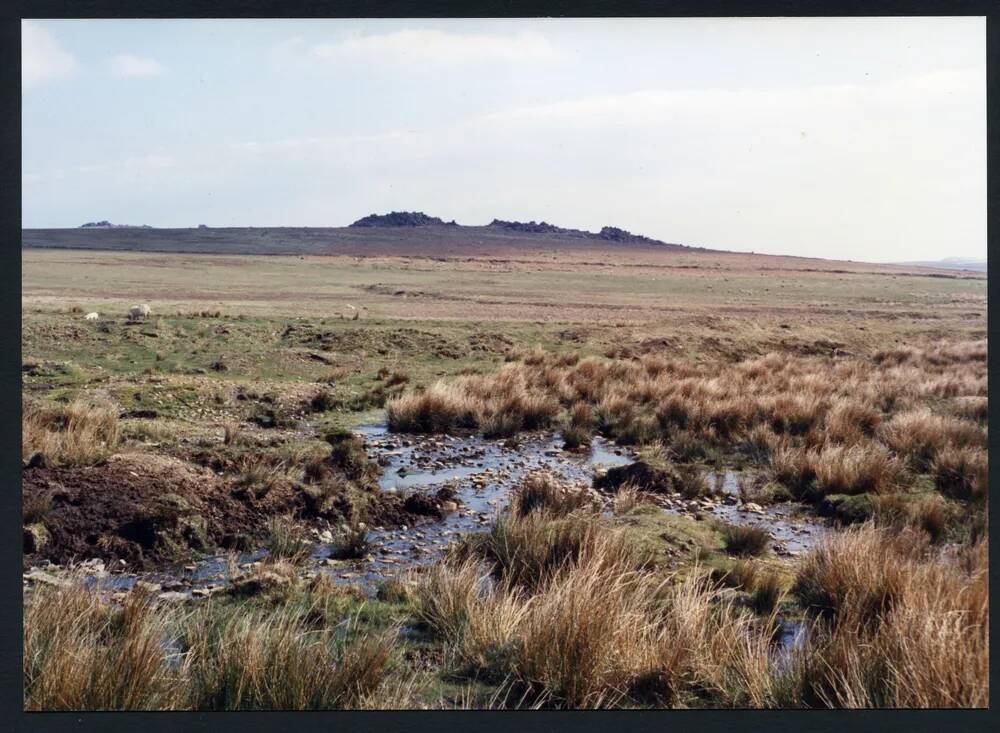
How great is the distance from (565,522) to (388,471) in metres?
3.51

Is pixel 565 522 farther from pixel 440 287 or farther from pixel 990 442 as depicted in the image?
pixel 440 287

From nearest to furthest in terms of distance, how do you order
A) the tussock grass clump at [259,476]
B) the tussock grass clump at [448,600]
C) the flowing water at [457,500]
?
1. the tussock grass clump at [448,600]
2. the flowing water at [457,500]
3. the tussock grass clump at [259,476]

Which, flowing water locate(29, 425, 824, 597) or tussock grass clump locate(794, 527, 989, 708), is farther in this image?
flowing water locate(29, 425, 824, 597)

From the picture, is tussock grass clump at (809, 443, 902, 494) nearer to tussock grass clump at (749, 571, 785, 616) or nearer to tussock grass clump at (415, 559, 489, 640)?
tussock grass clump at (749, 571, 785, 616)

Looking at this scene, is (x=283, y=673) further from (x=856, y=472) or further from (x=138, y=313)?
(x=138, y=313)

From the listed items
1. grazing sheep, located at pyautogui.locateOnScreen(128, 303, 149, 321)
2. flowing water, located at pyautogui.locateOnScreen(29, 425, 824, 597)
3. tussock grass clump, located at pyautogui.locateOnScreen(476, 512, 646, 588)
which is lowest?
flowing water, located at pyautogui.locateOnScreen(29, 425, 824, 597)

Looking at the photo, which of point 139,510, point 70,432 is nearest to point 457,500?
point 139,510

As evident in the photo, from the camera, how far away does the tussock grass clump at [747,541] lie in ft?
24.1

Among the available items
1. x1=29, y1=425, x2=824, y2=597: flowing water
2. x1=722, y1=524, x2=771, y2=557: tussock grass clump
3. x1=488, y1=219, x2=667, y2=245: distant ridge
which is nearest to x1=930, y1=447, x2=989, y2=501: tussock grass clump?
x1=29, y1=425, x2=824, y2=597: flowing water

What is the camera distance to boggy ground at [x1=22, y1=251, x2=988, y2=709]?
4.89 m

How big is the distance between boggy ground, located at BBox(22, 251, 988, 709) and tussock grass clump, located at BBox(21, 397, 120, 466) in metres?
0.05

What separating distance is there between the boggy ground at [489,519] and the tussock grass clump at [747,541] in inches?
0.8

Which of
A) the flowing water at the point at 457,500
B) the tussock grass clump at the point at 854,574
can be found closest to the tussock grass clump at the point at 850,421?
the flowing water at the point at 457,500

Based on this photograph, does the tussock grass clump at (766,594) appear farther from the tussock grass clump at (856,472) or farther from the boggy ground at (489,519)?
the tussock grass clump at (856,472)
